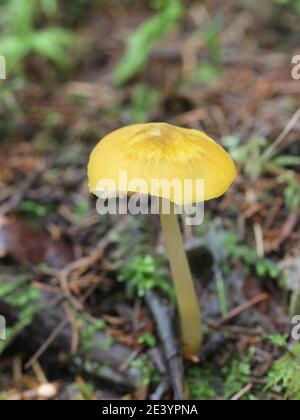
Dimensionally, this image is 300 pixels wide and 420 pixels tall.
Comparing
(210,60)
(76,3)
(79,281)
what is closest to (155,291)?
(79,281)

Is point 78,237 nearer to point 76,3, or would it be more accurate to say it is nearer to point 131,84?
point 131,84

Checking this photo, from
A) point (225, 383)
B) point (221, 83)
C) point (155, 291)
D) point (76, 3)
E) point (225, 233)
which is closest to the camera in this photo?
point (225, 383)

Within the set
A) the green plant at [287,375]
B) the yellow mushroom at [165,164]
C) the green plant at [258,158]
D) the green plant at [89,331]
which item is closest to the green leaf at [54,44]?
the green plant at [258,158]

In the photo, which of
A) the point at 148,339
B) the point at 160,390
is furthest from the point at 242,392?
A: the point at 148,339

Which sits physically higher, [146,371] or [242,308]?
[242,308]

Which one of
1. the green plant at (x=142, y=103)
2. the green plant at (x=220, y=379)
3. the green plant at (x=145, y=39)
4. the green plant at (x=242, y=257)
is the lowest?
the green plant at (x=220, y=379)

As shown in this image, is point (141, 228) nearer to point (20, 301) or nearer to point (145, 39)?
point (20, 301)

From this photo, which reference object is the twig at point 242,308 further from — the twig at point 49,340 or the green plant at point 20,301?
the green plant at point 20,301
